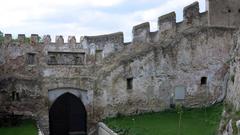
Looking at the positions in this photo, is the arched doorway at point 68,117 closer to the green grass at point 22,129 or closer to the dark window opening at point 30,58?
the dark window opening at point 30,58

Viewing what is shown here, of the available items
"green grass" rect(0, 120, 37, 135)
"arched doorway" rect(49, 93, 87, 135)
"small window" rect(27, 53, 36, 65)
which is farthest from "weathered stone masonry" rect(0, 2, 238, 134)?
"arched doorway" rect(49, 93, 87, 135)

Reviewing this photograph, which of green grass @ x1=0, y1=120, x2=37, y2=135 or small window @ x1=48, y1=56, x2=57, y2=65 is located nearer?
green grass @ x1=0, y1=120, x2=37, y2=135

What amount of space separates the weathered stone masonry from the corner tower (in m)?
0.31

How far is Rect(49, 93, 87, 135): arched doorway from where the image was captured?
24.8 meters

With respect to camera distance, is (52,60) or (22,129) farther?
(52,60)

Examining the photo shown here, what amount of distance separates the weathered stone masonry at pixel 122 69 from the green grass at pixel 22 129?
3.72ft

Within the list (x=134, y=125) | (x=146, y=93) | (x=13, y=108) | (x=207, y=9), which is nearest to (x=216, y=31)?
(x=207, y=9)

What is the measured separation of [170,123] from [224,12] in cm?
793

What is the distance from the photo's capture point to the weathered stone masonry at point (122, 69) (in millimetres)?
21375

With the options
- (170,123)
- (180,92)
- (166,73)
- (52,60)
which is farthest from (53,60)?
(170,123)

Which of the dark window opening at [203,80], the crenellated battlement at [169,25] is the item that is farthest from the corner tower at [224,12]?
the dark window opening at [203,80]

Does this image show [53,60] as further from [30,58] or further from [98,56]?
[98,56]

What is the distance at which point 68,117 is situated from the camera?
2555cm

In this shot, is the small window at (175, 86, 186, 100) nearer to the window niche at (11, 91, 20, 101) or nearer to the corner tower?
the corner tower
